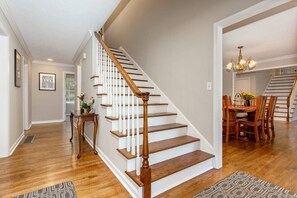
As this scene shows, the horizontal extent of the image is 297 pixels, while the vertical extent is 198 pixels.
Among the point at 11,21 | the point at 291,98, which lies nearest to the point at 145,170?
the point at 11,21

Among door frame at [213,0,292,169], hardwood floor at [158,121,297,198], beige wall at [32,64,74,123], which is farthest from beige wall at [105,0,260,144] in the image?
beige wall at [32,64,74,123]

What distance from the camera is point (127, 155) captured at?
5.87 ft

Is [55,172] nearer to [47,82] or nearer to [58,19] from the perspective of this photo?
[58,19]

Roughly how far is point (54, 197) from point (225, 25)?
9.54 feet

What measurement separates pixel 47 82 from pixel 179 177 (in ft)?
19.8

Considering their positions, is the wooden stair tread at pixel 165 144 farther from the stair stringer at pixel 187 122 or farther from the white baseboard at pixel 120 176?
the white baseboard at pixel 120 176

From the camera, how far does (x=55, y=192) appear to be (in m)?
1.71

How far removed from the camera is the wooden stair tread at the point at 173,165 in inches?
67.1

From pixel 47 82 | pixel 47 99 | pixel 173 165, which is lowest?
pixel 173 165

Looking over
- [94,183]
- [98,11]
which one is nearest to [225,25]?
[98,11]

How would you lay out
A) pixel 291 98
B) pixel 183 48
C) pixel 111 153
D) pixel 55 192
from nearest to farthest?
1. pixel 55 192
2. pixel 111 153
3. pixel 183 48
4. pixel 291 98

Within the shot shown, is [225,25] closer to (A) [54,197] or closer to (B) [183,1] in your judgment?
(B) [183,1]

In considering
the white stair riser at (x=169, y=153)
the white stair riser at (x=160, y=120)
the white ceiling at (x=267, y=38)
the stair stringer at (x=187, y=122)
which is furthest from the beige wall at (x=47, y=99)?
the white ceiling at (x=267, y=38)

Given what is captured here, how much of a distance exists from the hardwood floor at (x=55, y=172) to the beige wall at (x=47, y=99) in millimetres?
3150
